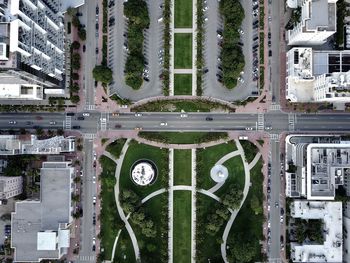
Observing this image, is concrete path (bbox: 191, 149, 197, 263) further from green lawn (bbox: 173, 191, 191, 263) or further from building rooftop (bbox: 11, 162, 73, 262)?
building rooftop (bbox: 11, 162, 73, 262)

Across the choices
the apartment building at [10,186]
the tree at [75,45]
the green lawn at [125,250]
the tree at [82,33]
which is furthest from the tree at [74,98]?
the green lawn at [125,250]

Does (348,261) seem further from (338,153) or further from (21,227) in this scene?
(21,227)

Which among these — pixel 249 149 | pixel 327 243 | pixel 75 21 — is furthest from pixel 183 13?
pixel 327 243

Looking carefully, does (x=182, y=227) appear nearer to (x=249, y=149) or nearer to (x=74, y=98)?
(x=249, y=149)

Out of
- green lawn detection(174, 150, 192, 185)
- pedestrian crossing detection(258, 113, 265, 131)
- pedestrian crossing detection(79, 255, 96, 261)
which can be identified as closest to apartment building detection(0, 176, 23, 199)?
pedestrian crossing detection(79, 255, 96, 261)

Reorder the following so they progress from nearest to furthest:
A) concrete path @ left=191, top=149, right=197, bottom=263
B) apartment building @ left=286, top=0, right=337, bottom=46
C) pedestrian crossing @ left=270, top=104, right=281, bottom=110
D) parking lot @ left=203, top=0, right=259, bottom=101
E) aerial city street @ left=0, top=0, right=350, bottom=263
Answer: apartment building @ left=286, top=0, right=337, bottom=46 → aerial city street @ left=0, top=0, right=350, bottom=263 → concrete path @ left=191, top=149, right=197, bottom=263 → pedestrian crossing @ left=270, top=104, right=281, bottom=110 → parking lot @ left=203, top=0, right=259, bottom=101

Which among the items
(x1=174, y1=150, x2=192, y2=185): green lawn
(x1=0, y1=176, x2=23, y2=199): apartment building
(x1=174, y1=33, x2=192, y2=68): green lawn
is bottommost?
(x1=0, y1=176, x2=23, y2=199): apartment building
